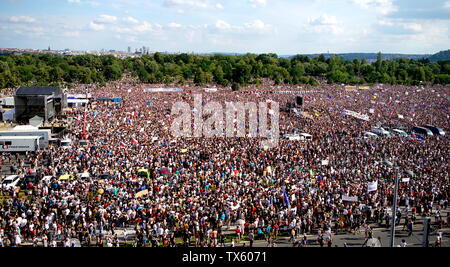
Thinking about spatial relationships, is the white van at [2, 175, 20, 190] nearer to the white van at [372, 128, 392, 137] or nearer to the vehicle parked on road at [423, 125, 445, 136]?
the white van at [372, 128, 392, 137]

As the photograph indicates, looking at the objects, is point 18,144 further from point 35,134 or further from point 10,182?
point 10,182

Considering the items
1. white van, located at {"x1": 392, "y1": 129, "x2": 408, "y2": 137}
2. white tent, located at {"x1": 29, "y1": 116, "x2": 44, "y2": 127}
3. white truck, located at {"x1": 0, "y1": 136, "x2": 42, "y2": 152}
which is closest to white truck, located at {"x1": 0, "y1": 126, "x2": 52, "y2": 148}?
white truck, located at {"x1": 0, "y1": 136, "x2": 42, "y2": 152}

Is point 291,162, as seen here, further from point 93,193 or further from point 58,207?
point 58,207

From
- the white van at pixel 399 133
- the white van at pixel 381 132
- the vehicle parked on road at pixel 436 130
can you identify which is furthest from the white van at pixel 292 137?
the vehicle parked on road at pixel 436 130

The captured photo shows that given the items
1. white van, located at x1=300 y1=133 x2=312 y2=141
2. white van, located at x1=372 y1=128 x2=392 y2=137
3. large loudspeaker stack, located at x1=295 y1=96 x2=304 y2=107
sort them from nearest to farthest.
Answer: white van, located at x1=300 y1=133 x2=312 y2=141
white van, located at x1=372 y1=128 x2=392 y2=137
large loudspeaker stack, located at x1=295 y1=96 x2=304 y2=107

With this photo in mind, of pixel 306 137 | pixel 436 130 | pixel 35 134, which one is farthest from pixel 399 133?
pixel 35 134
